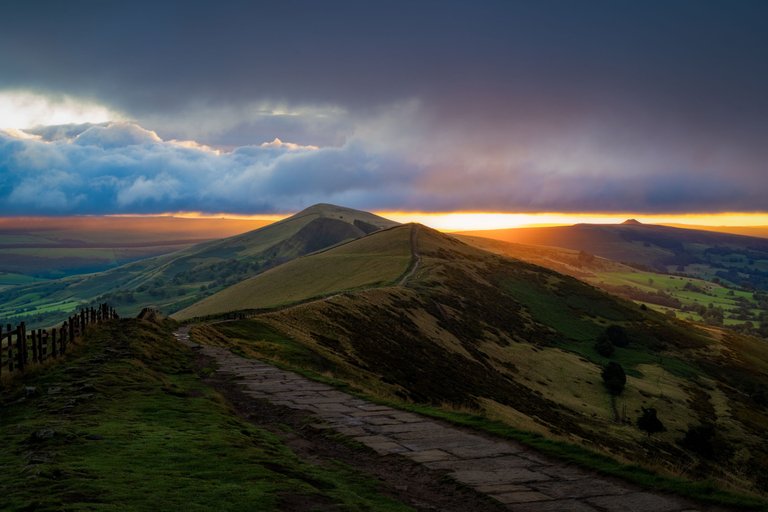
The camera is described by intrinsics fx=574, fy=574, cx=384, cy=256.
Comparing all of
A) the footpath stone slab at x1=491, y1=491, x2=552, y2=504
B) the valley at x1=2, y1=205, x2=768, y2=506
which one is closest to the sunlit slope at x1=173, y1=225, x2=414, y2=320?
the valley at x1=2, y1=205, x2=768, y2=506

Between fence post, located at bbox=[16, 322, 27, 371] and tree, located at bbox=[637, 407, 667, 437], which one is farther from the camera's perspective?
tree, located at bbox=[637, 407, 667, 437]

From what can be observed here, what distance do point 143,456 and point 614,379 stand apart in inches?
3727

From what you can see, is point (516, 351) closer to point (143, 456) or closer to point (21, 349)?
point (21, 349)

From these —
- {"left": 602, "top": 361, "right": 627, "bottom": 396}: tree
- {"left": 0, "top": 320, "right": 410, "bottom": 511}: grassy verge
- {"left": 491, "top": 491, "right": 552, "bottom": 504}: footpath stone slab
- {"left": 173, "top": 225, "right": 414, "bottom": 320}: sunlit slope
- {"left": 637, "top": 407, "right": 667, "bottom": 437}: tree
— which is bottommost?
{"left": 637, "top": 407, "right": 667, "bottom": 437}: tree

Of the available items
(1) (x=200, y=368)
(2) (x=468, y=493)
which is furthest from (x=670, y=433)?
(2) (x=468, y=493)

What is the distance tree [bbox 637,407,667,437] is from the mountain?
122cm

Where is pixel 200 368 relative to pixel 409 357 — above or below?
above

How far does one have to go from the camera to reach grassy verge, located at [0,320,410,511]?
1144 cm

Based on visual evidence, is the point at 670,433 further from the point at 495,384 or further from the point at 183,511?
the point at 183,511

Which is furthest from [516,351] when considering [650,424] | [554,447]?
[554,447]

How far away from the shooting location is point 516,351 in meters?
101

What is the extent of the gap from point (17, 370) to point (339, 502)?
63.3ft

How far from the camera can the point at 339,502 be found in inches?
494

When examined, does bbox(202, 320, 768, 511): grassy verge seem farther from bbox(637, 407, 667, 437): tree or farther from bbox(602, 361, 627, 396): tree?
bbox(602, 361, 627, 396): tree
